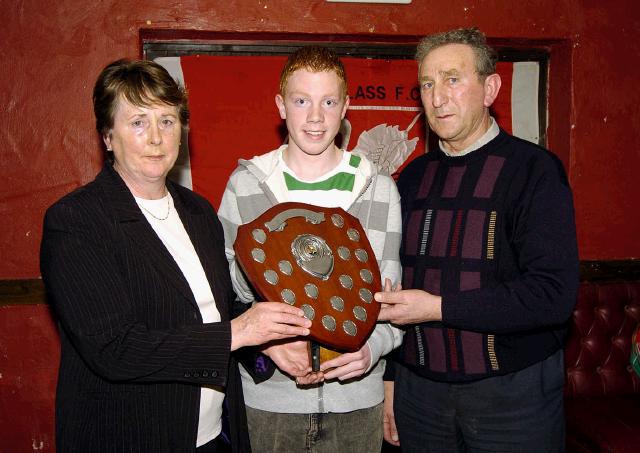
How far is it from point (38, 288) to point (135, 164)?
1.70 m

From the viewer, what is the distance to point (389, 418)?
2354 mm

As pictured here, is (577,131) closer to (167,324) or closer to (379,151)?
(379,151)

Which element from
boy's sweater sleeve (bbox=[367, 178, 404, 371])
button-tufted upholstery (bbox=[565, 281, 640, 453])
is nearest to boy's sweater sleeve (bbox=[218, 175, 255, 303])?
boy's sweater sleeve (bbox=[367, 178, 404, 371])

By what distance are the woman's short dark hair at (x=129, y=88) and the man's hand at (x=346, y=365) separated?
38.0 inches

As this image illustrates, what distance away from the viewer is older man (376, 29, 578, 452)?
6.29 feet

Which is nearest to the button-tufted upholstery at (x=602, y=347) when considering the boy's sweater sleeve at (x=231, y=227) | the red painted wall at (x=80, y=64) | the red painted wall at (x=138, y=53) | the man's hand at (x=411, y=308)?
the red painted wall at (x=138, y=53)

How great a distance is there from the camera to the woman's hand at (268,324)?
157 cm

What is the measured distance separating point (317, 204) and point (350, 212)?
4.8 inches

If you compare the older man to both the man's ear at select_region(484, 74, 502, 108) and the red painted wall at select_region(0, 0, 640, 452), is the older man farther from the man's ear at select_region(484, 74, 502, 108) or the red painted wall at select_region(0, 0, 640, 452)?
the red painted wall at select_region(0, 0, 640, 452)

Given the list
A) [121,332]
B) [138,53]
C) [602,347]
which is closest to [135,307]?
[121,332]

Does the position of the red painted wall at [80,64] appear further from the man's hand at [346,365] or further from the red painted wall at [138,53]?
the man's hand at [346,365]

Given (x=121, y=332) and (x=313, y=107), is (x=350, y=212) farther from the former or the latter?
(x=121, y=332)

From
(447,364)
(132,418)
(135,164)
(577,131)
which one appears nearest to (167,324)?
(132,418)

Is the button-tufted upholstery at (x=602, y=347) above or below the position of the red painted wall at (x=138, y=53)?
below
